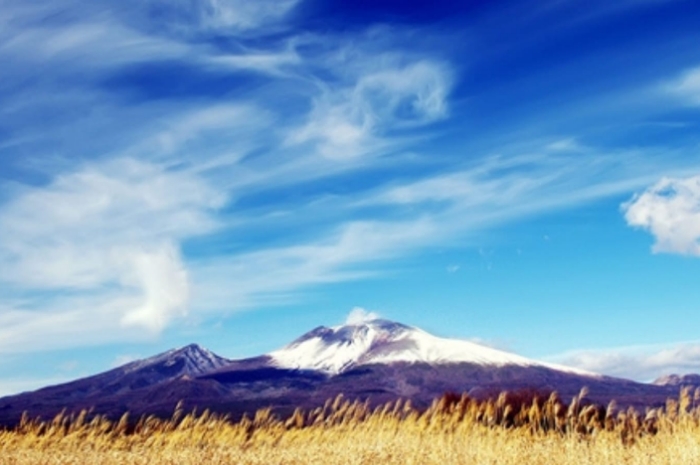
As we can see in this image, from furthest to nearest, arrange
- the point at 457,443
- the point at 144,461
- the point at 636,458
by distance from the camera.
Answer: the point at 457,443 → the point at 144,461 → the point at 636,458

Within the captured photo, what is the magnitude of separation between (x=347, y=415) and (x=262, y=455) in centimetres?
340

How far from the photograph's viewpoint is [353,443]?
1577cm

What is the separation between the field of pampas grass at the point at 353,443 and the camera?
13.6m

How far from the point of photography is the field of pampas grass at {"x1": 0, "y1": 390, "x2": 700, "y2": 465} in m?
13.6

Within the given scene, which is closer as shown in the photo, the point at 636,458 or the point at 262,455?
the point at 636,458

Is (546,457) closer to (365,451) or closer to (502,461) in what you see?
(502,461)

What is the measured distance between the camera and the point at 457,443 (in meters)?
15.9

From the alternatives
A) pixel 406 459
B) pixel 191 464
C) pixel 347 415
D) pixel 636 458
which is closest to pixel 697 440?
pixel 636 458

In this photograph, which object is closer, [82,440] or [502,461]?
[502,461]

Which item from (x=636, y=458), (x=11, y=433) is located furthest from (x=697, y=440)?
(x=11, y=433)

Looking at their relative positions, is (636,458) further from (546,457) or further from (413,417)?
(413,417)

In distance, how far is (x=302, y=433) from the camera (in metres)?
17.5

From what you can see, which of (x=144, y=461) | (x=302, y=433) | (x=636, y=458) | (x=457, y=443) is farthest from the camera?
(x=302, y=433)

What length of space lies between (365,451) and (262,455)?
189 cm
